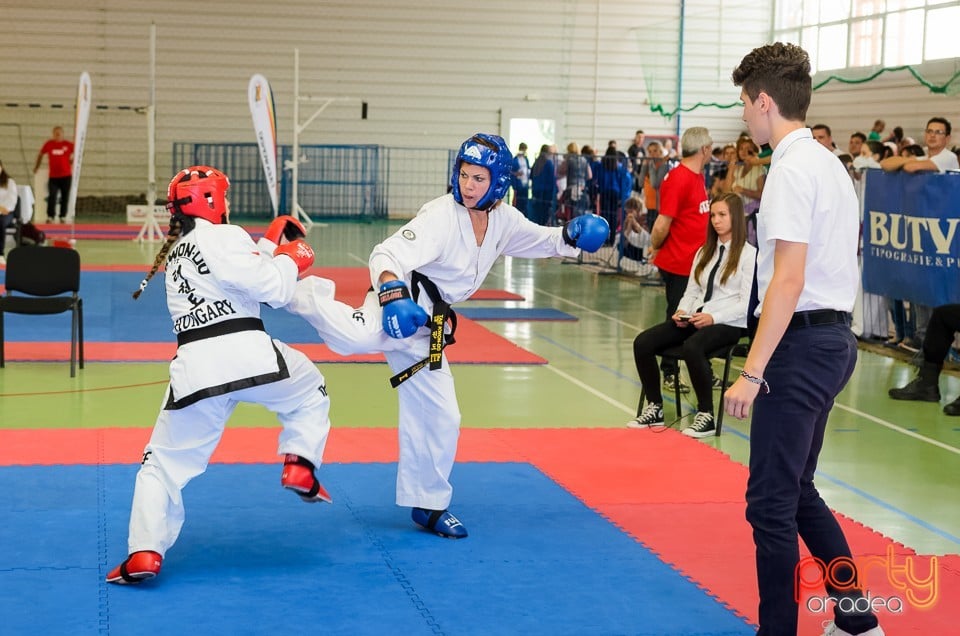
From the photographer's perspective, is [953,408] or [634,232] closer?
[953,408]

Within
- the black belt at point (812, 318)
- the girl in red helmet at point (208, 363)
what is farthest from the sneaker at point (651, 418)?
the black belt at point (812, 318)

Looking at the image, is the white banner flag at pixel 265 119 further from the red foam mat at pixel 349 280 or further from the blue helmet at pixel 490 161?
the blue helmet at pixel 490 161

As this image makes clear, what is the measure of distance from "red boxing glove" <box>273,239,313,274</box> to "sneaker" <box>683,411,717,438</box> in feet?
10.5

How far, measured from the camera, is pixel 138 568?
4129mm

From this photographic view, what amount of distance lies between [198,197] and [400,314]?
34.4 inches

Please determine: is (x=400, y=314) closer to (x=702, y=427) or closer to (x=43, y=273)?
(x=702, y=427)

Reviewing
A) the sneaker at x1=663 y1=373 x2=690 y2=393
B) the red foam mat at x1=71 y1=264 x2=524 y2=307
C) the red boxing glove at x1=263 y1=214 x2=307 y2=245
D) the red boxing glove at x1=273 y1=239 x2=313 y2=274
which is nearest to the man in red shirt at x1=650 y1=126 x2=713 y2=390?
the sneaker at x1=663 y1=373 x2=690 y2=393

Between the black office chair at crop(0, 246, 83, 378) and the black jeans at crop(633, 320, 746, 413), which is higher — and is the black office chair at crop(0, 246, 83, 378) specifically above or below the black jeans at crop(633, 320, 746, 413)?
above

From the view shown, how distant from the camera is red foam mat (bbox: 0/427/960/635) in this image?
4387mm

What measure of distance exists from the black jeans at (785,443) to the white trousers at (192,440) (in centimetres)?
176

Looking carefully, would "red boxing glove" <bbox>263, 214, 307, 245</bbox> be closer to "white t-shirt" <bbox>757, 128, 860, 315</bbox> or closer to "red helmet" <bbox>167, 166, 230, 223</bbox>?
"red helmet" <bbox>167, 166, 230, 223</bbox>

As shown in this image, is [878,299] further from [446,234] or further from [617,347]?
[446,234]

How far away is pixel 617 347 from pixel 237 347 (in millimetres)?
6247

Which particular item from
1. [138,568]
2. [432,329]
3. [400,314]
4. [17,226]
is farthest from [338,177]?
[138,568]
